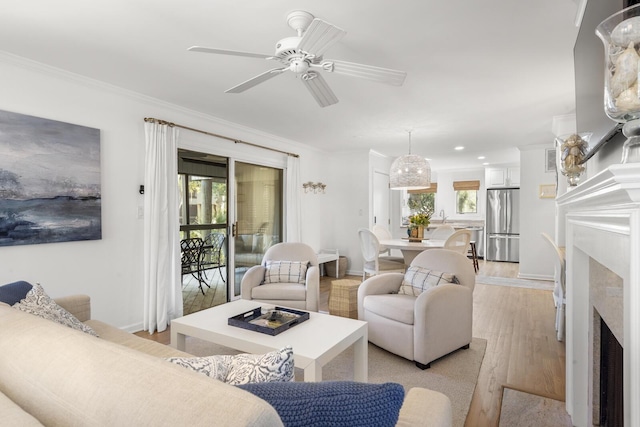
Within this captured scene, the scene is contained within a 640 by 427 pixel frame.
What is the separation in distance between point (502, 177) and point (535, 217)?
2565 mm

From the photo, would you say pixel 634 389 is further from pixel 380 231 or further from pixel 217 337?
pixel 380 231

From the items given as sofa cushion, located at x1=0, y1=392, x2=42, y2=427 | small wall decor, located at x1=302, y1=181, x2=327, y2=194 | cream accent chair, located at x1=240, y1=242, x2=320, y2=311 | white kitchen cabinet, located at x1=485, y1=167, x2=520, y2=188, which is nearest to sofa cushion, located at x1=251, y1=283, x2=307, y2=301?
cream accent chair, located at x1=240, y1=242, x2=320, y2=311

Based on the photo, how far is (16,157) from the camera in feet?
8.50

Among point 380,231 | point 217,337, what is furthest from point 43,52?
point 380,231

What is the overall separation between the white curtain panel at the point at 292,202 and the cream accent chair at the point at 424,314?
2.56 m

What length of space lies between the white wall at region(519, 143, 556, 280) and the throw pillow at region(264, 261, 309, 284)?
440 cm

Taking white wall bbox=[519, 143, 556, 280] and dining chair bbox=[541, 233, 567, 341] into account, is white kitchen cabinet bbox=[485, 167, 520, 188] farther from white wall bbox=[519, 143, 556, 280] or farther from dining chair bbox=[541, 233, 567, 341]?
dining chair bbox=[541, 233, 567, 341]

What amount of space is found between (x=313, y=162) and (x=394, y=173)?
180cm

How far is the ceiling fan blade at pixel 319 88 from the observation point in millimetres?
2143

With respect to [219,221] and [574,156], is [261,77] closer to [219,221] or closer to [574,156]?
[574,156]

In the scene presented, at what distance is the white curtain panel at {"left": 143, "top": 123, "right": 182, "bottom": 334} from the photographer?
11.3 feet

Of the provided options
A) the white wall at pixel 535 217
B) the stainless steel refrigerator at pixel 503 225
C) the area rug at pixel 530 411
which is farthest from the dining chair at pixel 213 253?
the stainless steel refrigerator at pixel 503 225

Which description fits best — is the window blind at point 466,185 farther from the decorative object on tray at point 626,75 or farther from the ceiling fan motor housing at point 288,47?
the decorative object on tray at point 626,75

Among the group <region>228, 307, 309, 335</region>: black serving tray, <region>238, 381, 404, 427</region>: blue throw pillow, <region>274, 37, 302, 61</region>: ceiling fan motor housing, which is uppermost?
<region>274, 37, 302, 61</region>: ceiling fan motor housing
